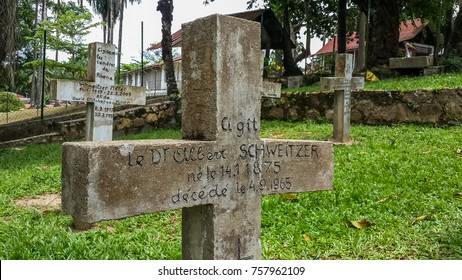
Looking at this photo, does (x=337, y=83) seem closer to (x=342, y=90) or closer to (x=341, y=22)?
(x=342, y=90)

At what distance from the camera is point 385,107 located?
905cm

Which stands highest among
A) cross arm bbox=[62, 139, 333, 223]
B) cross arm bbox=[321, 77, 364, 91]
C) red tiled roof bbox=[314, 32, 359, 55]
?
red tiled roof bbox=[314, 32, 359, 55]

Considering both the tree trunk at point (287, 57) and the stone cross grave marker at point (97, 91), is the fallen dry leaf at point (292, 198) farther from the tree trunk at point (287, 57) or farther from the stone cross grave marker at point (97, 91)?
the tree trunk at point (287, 57)

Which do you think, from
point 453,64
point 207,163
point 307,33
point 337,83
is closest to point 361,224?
point 207,163

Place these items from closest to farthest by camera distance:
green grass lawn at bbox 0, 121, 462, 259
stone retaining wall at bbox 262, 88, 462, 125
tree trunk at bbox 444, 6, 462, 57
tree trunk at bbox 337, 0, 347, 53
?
green grass lawn at bbox 0, 121, 462, 259 → stone retaining wall at bbox 262, 88, 462, 125 → tree trunk at bbox 444, 6, 462, 57 → tree trunk at bbox 337, 0, 347, 53

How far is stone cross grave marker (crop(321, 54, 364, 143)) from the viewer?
7.38 meters

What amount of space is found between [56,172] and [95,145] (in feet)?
15.9

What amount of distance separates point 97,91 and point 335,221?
310cm

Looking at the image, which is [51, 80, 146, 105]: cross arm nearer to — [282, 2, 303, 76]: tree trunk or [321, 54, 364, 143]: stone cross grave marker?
[321, 54, 364, 143]: stone cross grave marker

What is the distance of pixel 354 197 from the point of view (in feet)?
14.5

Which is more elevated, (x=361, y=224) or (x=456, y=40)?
(x=456, y=40)

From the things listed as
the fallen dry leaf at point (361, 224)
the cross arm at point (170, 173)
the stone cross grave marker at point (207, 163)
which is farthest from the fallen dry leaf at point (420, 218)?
the stone cross grave marker at point (207, 163)

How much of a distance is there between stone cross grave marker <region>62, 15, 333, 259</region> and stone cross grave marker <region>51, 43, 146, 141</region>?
3029 mm

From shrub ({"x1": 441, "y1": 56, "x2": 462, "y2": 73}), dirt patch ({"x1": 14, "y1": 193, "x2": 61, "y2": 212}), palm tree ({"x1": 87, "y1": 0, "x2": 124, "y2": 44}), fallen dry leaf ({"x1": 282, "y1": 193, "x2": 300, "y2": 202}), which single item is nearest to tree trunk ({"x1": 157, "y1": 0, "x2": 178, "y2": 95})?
shrub ({"x1": 441, "y1": 56, "x2": 462, "y2": 73})
